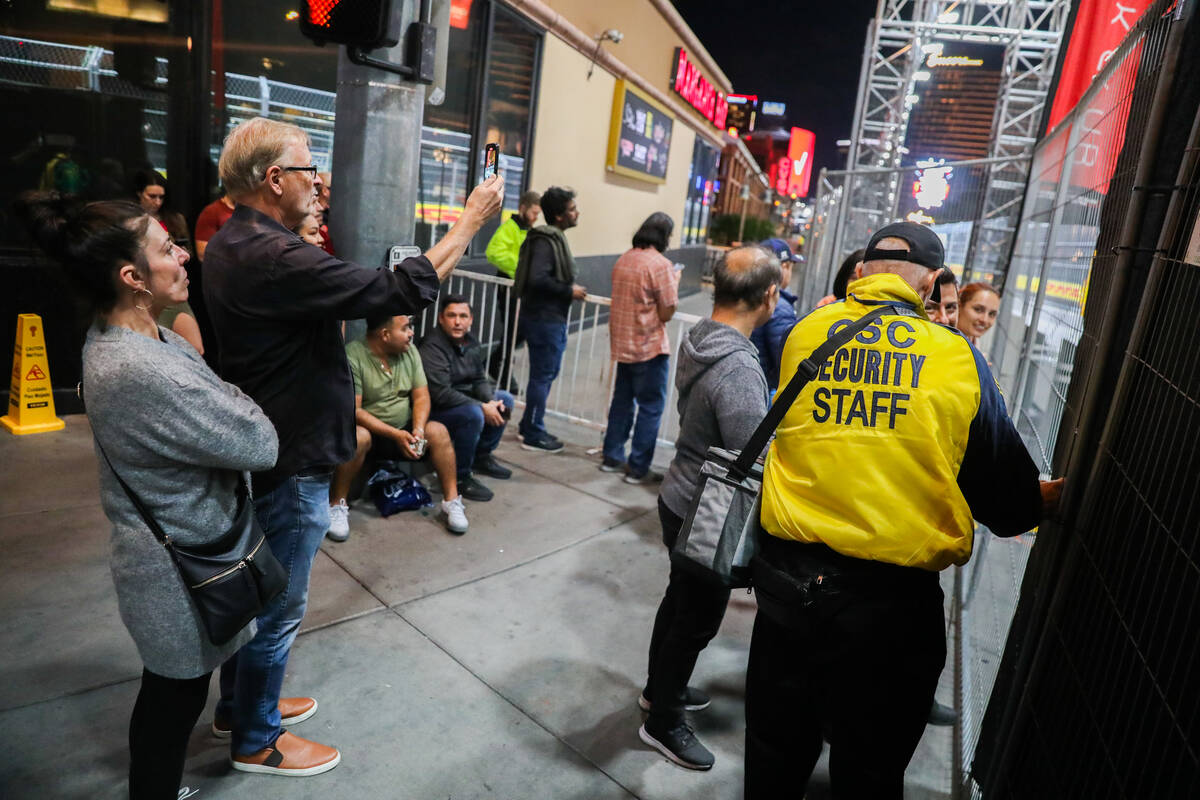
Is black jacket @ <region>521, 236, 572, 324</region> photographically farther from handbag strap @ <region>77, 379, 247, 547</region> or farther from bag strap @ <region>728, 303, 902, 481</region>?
handbag strap @ <region>77, 379, 247, 547</region>

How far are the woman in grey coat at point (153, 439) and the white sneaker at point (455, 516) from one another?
2469 millimetres

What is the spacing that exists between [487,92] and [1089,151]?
6.65 meters

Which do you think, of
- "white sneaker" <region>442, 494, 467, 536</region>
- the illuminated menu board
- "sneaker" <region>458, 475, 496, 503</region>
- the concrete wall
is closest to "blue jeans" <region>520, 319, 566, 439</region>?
"sneaker" <region>458, 475, 496, 503</region>

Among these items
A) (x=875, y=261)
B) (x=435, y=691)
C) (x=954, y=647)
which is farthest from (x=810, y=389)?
(x=954, y=647)

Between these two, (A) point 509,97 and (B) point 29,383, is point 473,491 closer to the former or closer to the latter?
(B) point 29,383

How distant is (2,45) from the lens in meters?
4.98

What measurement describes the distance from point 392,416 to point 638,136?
30.5 ft

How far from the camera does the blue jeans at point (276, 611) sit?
2.39 metres

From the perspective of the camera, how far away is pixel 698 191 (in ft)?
64.9

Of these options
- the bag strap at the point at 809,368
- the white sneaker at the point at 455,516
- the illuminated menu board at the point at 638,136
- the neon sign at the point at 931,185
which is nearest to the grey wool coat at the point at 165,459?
the bag strap at the point at 809,368

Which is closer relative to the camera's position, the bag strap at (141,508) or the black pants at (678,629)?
the bag strap at (141,508)

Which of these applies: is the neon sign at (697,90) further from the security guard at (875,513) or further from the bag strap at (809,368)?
the bag strap at (809,368)

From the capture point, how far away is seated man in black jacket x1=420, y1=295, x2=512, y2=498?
5.05 meters

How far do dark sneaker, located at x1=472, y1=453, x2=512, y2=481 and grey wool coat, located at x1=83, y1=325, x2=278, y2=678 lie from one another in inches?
137
